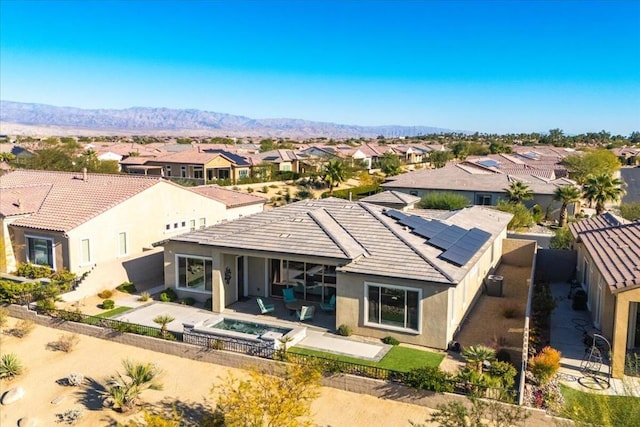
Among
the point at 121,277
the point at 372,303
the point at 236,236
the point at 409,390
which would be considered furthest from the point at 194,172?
the point at 409,390

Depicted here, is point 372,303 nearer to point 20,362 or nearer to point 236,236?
point 236,236

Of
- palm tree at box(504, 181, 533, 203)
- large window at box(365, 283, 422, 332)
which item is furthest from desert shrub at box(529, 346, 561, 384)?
palm tree at box(504, 181, 533, 203)

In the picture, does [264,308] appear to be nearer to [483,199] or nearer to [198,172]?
[483,199]

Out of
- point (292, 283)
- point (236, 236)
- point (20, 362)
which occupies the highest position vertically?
point (236, 236)

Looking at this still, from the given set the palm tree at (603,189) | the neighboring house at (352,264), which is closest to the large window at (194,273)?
the neighboring house at (352,264)

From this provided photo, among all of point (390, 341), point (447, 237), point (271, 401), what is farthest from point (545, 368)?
point (447, 237)

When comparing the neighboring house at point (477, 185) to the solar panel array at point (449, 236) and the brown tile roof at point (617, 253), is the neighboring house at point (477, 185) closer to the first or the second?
the solar panel array at point (449, 236)

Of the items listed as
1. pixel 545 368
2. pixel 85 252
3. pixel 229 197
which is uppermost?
pixel 229 197
